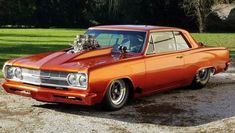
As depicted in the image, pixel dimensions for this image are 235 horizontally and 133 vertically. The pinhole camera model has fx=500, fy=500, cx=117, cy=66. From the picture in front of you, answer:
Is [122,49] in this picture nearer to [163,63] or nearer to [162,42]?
[163,63]

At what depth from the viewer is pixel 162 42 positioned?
9.32 meters

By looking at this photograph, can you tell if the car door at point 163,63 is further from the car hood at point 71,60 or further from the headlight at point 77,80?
the headlight at point 77,80

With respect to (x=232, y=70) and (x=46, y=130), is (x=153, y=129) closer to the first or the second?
(x=46, y=130)

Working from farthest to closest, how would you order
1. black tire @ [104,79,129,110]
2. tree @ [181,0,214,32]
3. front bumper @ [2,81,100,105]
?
tree @ [181,0,214,32] → black tire @ [104,79,129,110] → front bumper @ [2,81,100,105]

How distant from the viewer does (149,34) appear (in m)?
9.02

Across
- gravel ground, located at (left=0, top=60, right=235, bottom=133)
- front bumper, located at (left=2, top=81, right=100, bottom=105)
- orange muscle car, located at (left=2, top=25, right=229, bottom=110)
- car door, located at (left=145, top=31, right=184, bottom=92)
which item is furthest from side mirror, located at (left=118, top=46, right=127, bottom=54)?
front bumper, located at (left=2, top=81, right=100, bottom=105)

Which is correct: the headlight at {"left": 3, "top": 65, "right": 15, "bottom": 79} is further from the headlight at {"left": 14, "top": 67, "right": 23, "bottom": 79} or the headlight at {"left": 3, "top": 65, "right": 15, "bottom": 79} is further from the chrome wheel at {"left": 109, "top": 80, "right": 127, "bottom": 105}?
the chrome wheel at {"left": 109, "top": 80, "right": 127, "bottom": 105}

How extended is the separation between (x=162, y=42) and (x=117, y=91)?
5.45 ft

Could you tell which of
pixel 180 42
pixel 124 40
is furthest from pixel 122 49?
pixel 180 42

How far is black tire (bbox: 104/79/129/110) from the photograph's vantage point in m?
7.90

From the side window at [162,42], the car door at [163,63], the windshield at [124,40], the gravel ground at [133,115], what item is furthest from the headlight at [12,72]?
the side window at [162,42]

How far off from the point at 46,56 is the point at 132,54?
57.5 inches

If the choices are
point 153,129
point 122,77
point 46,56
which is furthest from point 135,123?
point 46,56

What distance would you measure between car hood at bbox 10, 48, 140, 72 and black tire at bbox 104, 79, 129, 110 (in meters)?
0.40
